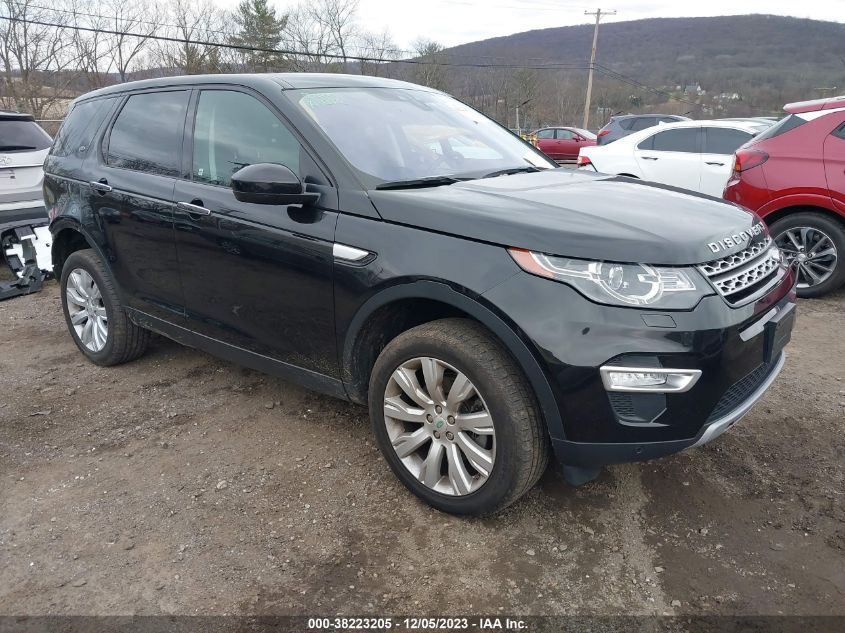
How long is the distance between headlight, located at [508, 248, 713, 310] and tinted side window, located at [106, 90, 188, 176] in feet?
7.43

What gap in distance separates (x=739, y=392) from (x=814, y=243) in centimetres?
399

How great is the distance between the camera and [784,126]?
18.3ft

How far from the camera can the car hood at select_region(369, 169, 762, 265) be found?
217cm

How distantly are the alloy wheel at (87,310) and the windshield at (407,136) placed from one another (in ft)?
7.17

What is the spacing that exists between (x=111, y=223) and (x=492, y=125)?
239 centimetres

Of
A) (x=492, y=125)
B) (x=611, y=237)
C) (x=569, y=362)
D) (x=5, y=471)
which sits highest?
(x=492, y=125)

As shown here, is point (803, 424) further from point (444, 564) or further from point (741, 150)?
point (741, 150)

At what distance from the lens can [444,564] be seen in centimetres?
237

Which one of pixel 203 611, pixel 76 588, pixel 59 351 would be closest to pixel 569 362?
pixel 203 611

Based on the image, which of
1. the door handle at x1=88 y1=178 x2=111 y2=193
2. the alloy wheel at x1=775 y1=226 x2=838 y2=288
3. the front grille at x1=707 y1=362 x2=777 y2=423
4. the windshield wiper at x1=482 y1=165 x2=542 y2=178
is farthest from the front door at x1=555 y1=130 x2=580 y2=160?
the front grille at x1=707 y1=362 x2=777 y2=423

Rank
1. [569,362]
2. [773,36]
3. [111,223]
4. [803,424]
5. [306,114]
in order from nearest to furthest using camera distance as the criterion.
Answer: [569,362]
[306,114]
[803,424]
[111,223]
[773,36]

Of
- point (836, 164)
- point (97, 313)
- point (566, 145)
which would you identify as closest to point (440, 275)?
point (97, 313)

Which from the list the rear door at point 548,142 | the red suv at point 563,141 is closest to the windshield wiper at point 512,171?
the red suv at point 563,141

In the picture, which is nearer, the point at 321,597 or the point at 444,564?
the point at 321,597
